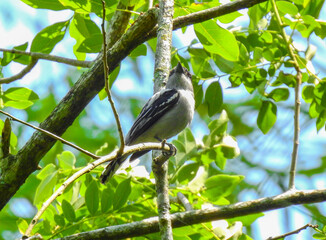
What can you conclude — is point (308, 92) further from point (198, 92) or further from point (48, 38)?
Answer: point (48, 38)

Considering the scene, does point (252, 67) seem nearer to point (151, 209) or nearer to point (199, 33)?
point (199, 33)

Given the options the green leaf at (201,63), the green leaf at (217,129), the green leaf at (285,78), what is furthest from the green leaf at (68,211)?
the green leaf at (285,78)

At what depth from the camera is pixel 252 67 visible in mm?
3840

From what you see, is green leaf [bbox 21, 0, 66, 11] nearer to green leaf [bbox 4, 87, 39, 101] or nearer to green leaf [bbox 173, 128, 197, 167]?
green leaf [bbox 4, 87, 39, 101]

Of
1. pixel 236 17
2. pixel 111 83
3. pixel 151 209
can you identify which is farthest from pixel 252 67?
pixel 151 209

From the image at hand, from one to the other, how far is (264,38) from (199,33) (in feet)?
2.64

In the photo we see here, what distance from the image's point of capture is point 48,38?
12.5 feet

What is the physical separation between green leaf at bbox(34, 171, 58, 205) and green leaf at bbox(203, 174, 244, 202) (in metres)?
1.15

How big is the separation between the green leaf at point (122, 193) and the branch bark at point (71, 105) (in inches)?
23.0

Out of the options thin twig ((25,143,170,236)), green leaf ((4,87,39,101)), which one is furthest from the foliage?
thin twig ((25,143,170,236))

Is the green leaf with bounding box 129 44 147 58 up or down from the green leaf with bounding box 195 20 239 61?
down

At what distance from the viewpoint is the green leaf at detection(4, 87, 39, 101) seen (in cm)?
366

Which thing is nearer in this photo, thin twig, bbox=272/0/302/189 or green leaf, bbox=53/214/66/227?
thin twig, bbox=272/0/302/189

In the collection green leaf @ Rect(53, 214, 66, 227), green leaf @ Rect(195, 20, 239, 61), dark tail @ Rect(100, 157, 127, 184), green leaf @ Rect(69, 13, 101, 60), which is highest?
green leaf @ Rect(69, 13, 101, 60)
